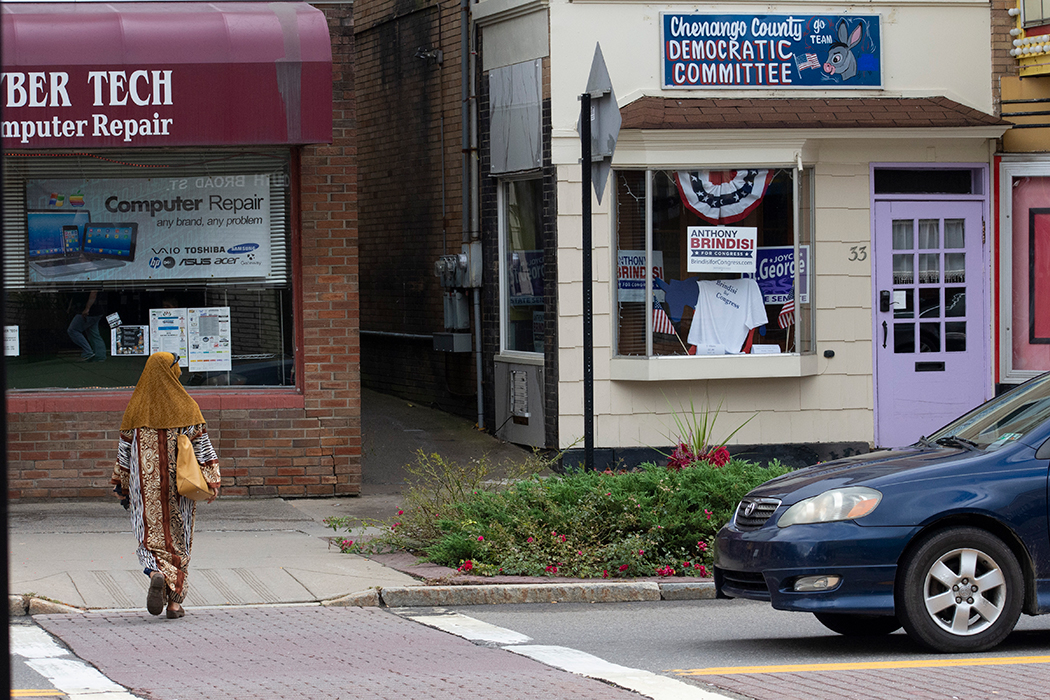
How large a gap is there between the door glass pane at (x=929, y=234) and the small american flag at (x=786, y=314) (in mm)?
1517

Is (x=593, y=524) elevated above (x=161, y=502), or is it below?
below

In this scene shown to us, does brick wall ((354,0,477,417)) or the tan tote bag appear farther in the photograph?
brick wall ((354,0,477,417))

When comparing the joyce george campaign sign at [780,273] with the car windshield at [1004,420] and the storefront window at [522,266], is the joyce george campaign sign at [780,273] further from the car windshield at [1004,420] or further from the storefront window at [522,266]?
the car windshield at [1004,420]

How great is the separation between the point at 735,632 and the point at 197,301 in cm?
646

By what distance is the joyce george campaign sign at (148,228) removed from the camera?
11828 mm

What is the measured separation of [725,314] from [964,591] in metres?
6.99

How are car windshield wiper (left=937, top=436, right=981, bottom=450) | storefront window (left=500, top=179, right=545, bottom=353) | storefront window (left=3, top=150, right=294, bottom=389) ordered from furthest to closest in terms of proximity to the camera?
storefront window (left=500, top=179, right=545, bottom=353), storefront window (left=3, top=150, right=294, bottom=389), car windshield wiper (left=937, top=436, right=981, bottom=450)

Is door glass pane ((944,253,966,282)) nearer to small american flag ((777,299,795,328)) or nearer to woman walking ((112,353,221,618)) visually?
small american flag ((777,299,795,328))

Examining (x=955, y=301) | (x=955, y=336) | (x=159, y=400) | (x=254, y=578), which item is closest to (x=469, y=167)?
(x=955, y=301)

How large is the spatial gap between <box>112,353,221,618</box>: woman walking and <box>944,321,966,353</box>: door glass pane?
8.54 metres

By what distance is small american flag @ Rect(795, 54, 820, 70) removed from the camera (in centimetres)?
1335

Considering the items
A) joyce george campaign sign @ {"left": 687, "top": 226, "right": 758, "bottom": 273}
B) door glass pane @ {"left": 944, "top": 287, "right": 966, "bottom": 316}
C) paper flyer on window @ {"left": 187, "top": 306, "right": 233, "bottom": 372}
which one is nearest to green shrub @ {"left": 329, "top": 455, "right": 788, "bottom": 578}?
paper flyer on window @ {"left": 187, "top": 306, "right": 233, "bottom": 372}

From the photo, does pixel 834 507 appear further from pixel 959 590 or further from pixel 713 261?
pixel 713 261

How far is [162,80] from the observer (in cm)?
1095
